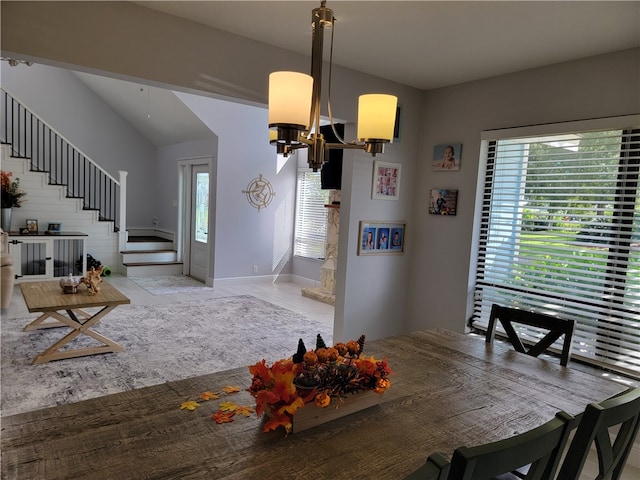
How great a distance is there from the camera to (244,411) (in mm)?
1438

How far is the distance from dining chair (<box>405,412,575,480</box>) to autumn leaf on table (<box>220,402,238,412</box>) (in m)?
0.78

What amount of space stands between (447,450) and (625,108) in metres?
2.65

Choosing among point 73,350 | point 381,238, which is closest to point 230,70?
point 381,238

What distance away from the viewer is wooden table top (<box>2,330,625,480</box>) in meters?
1.13

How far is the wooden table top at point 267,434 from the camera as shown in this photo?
3.72 feet

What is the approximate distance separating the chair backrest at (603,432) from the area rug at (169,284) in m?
5.86

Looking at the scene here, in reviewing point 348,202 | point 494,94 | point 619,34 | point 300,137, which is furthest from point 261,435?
point 494,94

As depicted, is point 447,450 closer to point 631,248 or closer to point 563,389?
point 563,389

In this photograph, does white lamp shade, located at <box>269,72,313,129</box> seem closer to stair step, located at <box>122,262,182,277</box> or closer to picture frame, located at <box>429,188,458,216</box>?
picture frame, located at <box>429,188,458,216</box>

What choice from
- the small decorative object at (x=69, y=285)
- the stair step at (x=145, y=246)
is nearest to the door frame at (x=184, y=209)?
the stair step at (x=145, y=246)

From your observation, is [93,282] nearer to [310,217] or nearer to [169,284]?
[169,284]

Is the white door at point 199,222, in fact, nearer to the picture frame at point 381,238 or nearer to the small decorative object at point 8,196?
the small decorative object at point 8,196

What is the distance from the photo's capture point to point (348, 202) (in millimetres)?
3740

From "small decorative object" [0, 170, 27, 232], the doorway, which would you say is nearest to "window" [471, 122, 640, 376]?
the doorway
